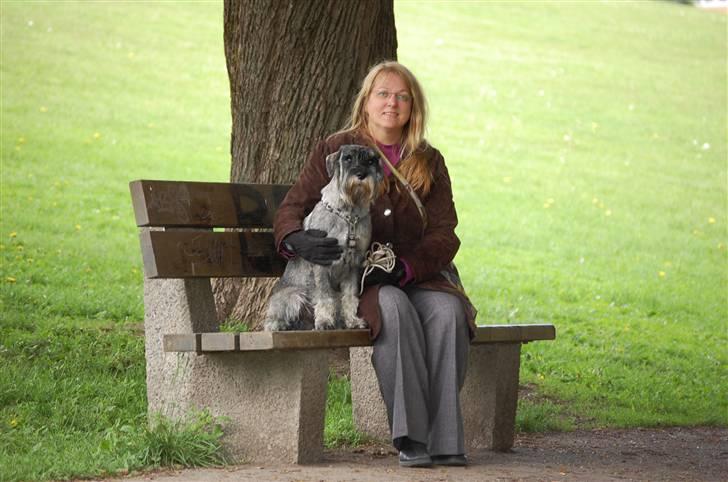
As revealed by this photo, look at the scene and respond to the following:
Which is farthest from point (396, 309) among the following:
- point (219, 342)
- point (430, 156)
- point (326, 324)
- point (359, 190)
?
point (430, 156)

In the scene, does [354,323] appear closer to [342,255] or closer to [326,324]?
[326,324]

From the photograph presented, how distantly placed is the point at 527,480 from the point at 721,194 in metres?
17.6

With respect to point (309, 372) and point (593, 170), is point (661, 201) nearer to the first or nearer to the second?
point (593, 170)

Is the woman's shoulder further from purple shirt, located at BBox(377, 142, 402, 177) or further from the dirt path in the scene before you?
the dirt path

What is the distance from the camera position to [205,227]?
5.91 m

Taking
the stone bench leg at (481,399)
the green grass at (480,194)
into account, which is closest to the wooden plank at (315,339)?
the green grass at (480,194)

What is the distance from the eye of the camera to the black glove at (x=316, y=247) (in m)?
5.40

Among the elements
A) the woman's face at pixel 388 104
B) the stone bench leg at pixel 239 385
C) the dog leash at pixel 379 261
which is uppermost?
the woman's face at pixel 388 104

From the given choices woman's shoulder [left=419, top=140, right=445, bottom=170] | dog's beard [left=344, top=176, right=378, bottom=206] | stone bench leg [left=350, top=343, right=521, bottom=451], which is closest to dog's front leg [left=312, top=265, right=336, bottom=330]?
dog's beard [left=344, top=176, right=378, bottom=206]

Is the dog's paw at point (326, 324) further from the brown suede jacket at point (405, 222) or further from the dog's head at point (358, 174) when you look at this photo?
the dog's head at point (358, 174)

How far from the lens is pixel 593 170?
2245 cm

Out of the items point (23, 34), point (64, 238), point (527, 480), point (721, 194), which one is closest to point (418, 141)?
point (527, 480)

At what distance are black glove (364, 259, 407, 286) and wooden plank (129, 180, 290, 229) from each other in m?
0.78

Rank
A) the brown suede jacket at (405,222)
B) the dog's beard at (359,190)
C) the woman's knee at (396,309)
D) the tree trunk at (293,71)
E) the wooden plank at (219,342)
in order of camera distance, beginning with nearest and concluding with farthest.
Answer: the wooden plank at (219,342)
the dog's beard at (359,190)
the woman's knee at (396,309)
the brown suede jacket at (405,222)
the tree trunk at (293,71)
